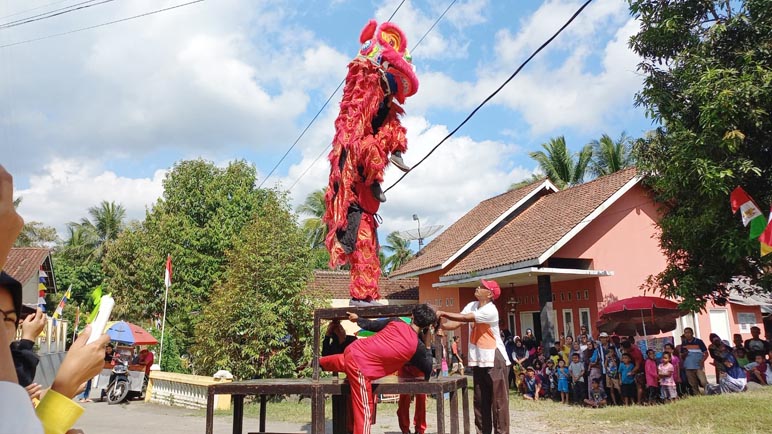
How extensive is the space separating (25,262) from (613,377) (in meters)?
23.7

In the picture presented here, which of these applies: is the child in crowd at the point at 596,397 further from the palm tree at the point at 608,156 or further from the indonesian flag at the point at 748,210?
the palm tree at the point at 608,156

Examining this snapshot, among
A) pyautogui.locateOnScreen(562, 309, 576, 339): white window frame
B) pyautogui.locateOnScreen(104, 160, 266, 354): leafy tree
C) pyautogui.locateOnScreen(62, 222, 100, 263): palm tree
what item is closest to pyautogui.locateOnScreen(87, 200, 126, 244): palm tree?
pyautogui.locateOnScreen(62, 222, 100, 263): palm tree

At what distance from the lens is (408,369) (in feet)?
18.6

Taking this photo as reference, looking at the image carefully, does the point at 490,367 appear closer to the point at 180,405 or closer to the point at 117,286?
the point at 180,405

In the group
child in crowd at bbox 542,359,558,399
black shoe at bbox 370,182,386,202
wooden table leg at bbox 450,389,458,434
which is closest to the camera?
wooden table leg at bbox 450,389,458,434

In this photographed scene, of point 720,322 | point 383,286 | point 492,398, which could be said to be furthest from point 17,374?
point 383,286

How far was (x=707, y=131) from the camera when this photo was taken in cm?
859

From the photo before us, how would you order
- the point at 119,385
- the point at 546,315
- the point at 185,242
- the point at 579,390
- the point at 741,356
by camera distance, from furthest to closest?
the point at 185,242 < the point at 546,315 < the point at 119,385 < the point at 579,390 < the point at 741,356

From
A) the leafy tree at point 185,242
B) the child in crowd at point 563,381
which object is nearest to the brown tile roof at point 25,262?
the leafy tree at point 185,242

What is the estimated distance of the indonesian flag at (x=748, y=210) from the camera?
8.00 meters

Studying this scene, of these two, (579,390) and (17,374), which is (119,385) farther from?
(17,374)

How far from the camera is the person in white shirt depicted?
19.5ft

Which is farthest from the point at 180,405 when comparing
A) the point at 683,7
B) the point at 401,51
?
the point at 683,7

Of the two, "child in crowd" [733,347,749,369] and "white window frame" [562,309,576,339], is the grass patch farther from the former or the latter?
"white window frame" [562,309,576,339]
